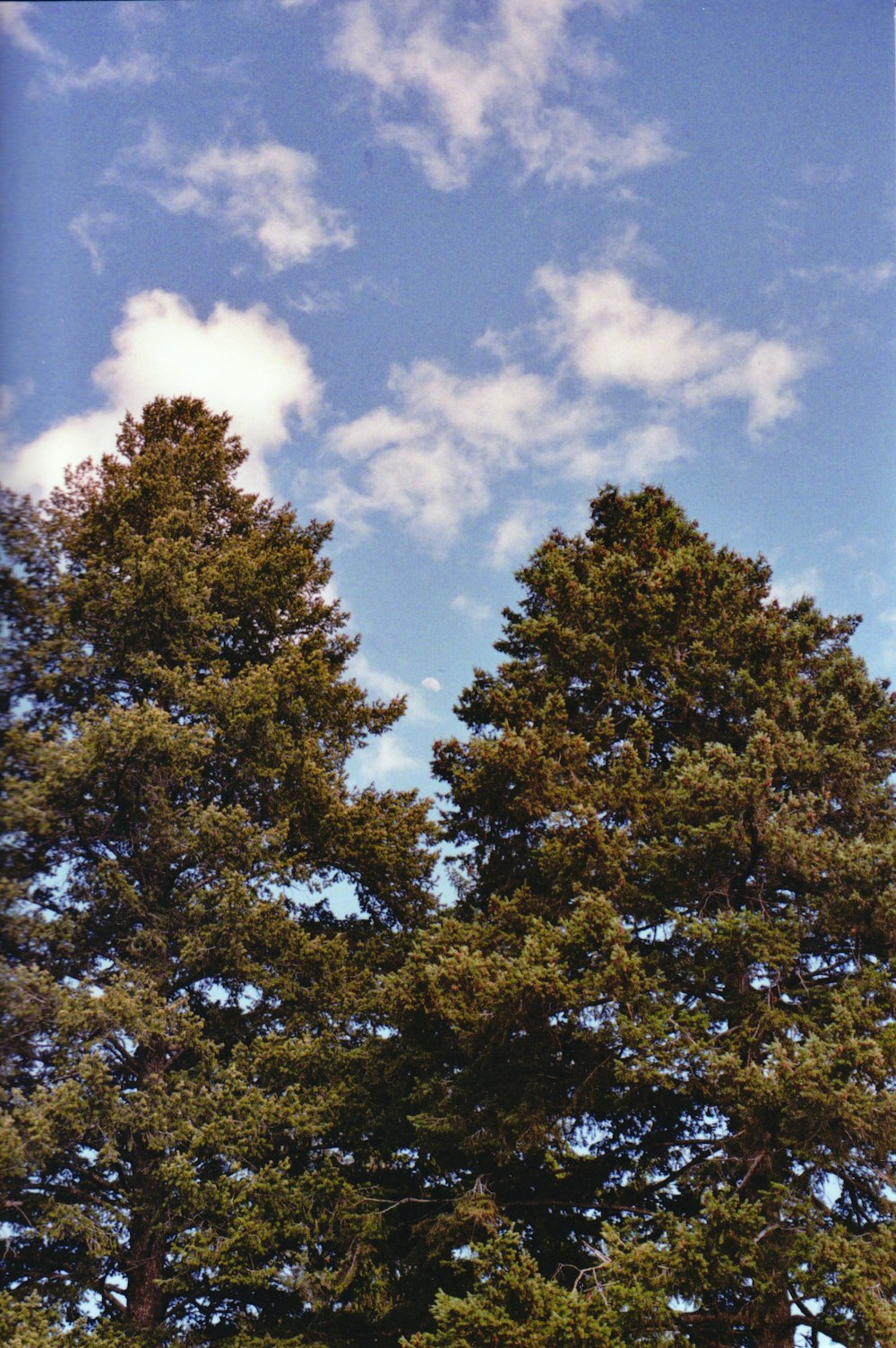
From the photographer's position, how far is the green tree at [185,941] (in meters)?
8.92

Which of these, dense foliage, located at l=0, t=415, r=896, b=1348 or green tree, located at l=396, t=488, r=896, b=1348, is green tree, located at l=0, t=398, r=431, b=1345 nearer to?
dense foliage, located at l=0, t=415, r=896, b=1348

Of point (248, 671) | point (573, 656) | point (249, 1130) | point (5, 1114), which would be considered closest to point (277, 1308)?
point (249, 1130)

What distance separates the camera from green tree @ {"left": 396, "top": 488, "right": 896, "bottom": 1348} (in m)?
7.68

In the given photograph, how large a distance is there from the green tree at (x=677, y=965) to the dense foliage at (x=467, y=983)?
49 millimetres

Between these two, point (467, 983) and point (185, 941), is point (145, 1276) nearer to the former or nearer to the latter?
point (185, 941)

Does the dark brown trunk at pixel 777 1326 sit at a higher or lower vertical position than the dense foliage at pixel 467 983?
lower

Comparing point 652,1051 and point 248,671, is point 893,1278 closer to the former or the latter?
Result: point 652,1051

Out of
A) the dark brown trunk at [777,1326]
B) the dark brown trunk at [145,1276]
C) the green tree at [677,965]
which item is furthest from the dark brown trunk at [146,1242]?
the dark brown trunk at [777,1326]

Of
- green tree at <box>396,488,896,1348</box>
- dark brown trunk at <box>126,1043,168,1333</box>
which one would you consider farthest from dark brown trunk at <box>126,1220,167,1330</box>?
green tree at <box>396,488,896,1348</box>

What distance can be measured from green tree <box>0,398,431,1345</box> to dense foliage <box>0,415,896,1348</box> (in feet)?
0.19

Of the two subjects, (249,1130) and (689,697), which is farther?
(689,697)

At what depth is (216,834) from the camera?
36.2ft

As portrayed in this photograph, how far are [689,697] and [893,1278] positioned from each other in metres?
6.33

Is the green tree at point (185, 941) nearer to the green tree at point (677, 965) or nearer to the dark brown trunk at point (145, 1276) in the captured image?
the dark brown trunk at point (145, 1276)
